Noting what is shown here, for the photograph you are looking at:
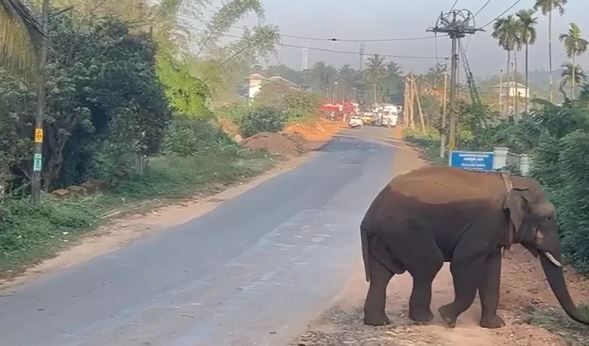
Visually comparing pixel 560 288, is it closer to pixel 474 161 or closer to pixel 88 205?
pixel 474 161

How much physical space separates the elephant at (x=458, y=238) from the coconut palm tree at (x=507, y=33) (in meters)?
56.6

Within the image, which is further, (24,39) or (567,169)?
(567,169)

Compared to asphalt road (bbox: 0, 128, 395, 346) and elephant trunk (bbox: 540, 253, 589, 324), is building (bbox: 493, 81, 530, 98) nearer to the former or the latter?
asphalt road (bbox: 0, 128, 395, 346)

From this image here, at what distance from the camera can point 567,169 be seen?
12.8 m

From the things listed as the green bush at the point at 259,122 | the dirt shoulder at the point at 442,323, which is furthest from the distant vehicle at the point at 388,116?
the dirt shoulder at the point at 442,323

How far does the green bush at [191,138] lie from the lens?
107ft

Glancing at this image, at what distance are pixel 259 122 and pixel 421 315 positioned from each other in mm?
41855

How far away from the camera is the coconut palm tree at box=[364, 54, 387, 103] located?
5079 inches

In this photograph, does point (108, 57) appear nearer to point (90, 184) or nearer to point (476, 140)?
point (90, 184)

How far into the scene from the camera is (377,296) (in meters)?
9.43

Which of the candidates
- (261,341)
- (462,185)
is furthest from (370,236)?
(261,341)

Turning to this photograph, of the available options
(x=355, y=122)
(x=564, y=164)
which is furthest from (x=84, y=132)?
(x=355, y=122)

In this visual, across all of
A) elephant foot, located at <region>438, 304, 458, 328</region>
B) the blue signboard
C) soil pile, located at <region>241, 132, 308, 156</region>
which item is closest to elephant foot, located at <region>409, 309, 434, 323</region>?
elephant foot, located at <region>438, 304, 458, 328</region>

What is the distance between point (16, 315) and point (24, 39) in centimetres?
384
